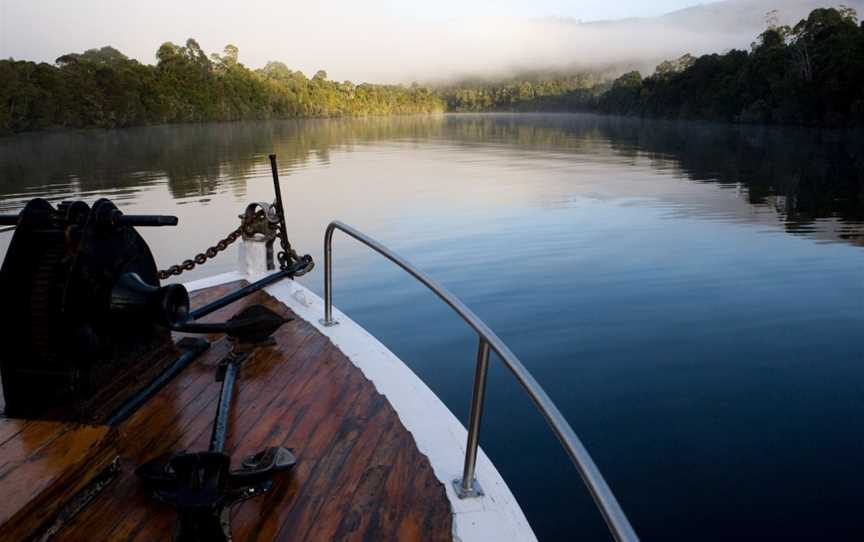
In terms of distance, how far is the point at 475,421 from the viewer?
2264mm

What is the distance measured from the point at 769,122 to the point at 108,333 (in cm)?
7468

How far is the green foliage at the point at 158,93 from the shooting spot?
65.4m

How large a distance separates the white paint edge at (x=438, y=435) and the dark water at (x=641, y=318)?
2.15 m

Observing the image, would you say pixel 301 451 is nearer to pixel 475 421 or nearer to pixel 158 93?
pixel 475 421

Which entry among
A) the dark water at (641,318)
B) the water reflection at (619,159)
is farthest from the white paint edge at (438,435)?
the water reflection at (619,159)

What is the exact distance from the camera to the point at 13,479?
2059 millimetres

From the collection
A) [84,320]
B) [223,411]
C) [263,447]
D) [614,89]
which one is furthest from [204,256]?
[614,89]

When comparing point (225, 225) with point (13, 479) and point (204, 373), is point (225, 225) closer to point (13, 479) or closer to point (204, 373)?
point (204, 373)

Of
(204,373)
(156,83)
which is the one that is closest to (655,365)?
(204,373)

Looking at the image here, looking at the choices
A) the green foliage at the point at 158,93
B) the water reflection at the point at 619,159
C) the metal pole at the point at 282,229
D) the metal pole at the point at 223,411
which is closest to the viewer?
the metal pole at the point at 223,411

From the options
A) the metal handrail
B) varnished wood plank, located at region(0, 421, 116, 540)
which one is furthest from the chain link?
varnished wood plank, located at region(0, 421, 116, 540)

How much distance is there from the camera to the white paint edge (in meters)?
2.30

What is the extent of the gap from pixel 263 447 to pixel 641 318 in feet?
23.6

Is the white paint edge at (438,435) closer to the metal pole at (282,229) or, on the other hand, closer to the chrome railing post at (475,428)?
the chrome railing post at (475,428)
